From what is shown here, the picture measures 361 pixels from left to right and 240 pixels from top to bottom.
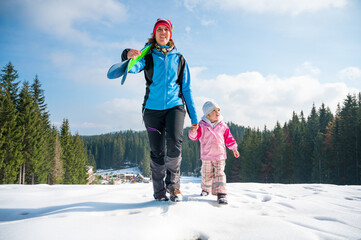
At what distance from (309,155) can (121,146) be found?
308ft

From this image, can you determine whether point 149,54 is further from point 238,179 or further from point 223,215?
point 238,179

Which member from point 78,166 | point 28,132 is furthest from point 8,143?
point 78,166

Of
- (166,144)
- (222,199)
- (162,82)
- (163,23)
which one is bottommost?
(222,199)

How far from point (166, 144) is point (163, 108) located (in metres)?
0.56

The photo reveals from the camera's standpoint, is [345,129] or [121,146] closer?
[345,129]

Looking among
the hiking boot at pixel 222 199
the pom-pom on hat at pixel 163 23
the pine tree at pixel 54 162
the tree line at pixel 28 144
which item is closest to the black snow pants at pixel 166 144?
the hiking boot at pixel 222 199

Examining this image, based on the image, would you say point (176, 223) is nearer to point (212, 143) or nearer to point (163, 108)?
point (163, 108)

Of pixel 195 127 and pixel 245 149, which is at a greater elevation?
pixel 195 127

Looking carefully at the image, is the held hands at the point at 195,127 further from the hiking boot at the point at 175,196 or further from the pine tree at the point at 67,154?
the pine tree at the point at 67,154

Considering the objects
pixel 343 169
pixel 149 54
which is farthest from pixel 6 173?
pixel 343 169

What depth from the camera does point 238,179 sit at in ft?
163

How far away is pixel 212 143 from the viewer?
11.8 ft

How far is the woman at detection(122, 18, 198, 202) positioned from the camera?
3.00 meters

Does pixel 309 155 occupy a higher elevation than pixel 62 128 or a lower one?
lower
